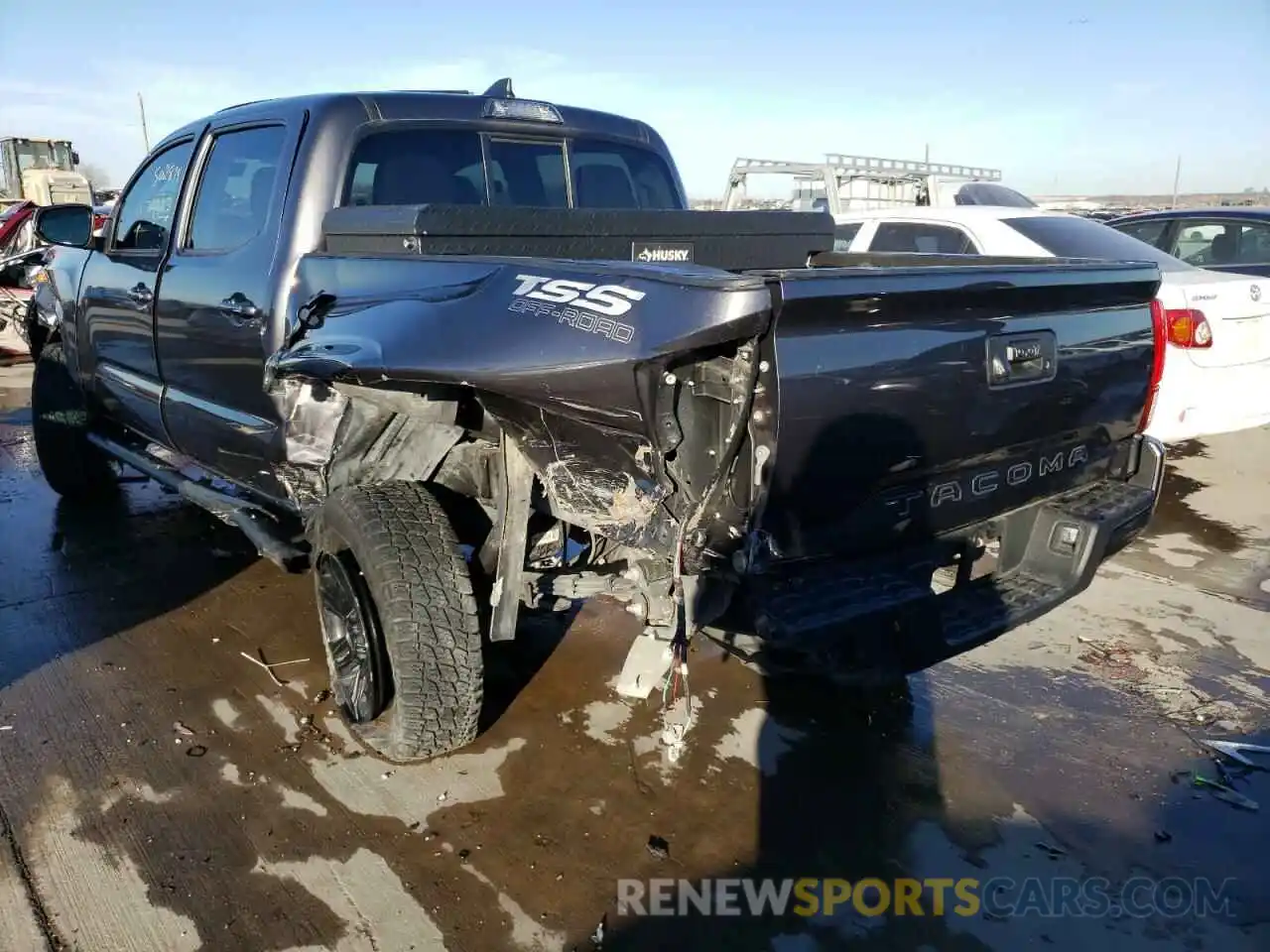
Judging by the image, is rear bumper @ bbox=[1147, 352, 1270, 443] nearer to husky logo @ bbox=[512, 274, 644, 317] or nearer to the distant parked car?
the distant parked car

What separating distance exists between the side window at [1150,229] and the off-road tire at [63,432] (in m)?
8.60

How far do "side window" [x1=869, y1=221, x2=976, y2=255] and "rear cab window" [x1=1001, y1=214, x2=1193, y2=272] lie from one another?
0.35m

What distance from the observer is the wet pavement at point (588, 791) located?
2.44 m

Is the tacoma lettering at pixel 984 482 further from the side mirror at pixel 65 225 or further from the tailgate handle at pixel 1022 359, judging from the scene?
the side mirror at pixel 65 225

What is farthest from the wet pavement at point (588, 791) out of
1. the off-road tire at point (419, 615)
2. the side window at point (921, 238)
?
the side window at point (921, 238)

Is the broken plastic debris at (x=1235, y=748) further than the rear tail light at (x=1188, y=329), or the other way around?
the rear tail light at (x=1188, y=329)

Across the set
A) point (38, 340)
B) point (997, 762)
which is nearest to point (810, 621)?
point (997, 762)

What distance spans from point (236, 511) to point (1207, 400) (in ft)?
16.9

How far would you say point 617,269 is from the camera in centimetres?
224

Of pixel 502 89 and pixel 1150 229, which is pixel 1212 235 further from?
pixel 502 89

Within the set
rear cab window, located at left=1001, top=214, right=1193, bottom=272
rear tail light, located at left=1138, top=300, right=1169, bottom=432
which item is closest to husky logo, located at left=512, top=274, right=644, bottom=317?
rear tail light, located at left=1138, top=300, right=1169, bottom=432

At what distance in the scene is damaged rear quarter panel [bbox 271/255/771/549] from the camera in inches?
80.6

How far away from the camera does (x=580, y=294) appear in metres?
2.24

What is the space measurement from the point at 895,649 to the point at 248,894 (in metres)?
1.86
